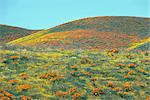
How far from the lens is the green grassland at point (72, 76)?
84.3 ft

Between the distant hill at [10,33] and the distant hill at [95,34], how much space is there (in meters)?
9.55

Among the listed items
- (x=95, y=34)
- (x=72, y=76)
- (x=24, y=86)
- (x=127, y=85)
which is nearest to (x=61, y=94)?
(x=24, y=86)

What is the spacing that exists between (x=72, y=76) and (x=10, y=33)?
81571 millimetres

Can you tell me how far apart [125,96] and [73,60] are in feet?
28.6

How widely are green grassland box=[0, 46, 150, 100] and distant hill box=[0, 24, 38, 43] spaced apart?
66.5 metres

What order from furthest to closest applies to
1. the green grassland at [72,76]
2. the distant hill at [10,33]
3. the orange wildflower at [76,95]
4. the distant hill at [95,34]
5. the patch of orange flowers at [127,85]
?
the distant hill at [10,33] < the distant hill at [95,34] < the patch of orange flowers at [127,85] < the green grassland at [72,76] < the orange wildflower at [76,95]

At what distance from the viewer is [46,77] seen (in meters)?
28.5

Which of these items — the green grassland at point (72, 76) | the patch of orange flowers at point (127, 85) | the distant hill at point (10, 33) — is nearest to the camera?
the green grassland at point (72, 76)

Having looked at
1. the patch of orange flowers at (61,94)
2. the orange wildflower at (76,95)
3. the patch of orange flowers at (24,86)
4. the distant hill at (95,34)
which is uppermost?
the distant hill at (95,34)

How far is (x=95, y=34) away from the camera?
277ft

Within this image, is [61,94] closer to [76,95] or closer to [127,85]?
[76,95]

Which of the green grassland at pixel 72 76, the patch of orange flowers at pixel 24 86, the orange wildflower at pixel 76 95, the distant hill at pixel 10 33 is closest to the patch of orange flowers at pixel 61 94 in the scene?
the green grassland at pixel 72 76

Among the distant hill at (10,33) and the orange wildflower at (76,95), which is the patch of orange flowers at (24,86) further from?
the distant hill at (10,33)

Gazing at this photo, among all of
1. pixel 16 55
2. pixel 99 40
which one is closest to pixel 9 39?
pixel 99 40
